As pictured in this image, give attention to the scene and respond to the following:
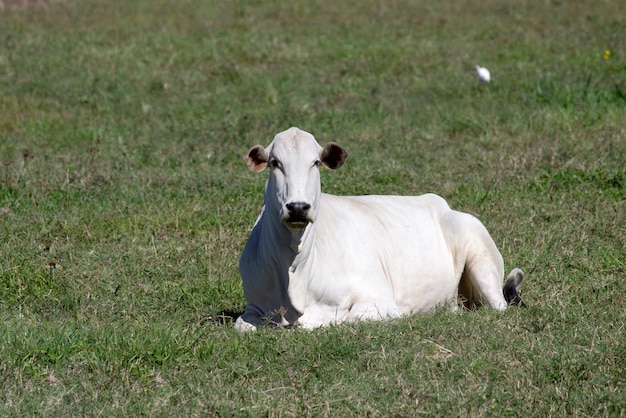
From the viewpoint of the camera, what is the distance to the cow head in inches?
243

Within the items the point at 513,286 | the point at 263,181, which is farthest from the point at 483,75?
the point at 513,286

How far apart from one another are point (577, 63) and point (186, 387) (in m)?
11.2

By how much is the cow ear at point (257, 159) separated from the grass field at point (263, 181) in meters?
1.01

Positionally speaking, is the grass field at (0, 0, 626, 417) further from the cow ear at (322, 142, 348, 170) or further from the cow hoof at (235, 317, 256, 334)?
the cow ear at (322, 142, 348, 170)

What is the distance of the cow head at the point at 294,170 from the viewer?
20.2ft

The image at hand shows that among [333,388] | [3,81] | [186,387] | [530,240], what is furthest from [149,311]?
[3,81]

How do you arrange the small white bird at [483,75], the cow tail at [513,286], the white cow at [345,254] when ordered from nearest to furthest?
1. the white cow at [345,254]
2. the cow tail at [513,286]
3. the small white bird at [483,75]

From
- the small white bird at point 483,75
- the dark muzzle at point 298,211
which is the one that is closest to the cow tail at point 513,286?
the dark muzzle at point 298,211

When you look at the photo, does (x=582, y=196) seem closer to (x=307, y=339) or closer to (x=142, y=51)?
(x=307, y=339)

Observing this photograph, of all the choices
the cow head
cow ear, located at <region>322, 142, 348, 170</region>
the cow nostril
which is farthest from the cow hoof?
cow ear, located at <region>322, 142, 348, 170</region>

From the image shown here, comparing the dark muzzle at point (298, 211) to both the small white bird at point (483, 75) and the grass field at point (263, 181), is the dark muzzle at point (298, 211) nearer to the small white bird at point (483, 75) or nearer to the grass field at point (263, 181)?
the grass field at point (263, 181)

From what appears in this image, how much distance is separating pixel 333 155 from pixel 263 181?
3486 millimetres

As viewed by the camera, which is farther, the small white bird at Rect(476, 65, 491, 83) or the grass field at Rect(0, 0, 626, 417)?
the small white bird at Rect(476, 65, 491, 83)

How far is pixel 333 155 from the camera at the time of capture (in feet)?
21.7
